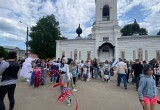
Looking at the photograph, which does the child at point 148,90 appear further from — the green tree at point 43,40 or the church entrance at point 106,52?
the green tree at point 43,40

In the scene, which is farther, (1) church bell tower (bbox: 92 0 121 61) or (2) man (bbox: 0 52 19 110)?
(1) church bell tower (bbox: 92 0 121 61)

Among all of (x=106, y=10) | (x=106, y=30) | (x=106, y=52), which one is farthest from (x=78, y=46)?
(x=106, y=10)

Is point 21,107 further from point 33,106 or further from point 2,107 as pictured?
point 2,107

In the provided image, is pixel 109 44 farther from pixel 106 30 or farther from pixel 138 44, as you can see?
pixel 138 44

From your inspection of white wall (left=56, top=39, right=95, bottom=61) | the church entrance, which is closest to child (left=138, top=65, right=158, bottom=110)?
the church entrance

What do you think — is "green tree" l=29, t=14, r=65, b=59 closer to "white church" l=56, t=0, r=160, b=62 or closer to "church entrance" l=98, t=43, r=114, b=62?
"white church" l=56, t=0, r=160, b=62

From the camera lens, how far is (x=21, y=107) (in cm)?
635

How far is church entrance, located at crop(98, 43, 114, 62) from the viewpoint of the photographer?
3338 cm

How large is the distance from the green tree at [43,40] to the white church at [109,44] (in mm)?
8887

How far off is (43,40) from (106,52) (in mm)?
20164

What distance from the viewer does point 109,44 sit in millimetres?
33062

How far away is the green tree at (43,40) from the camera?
148 ft

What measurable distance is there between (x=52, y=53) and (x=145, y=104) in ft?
140

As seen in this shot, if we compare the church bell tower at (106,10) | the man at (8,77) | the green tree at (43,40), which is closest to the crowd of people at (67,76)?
the man at (8,77)
